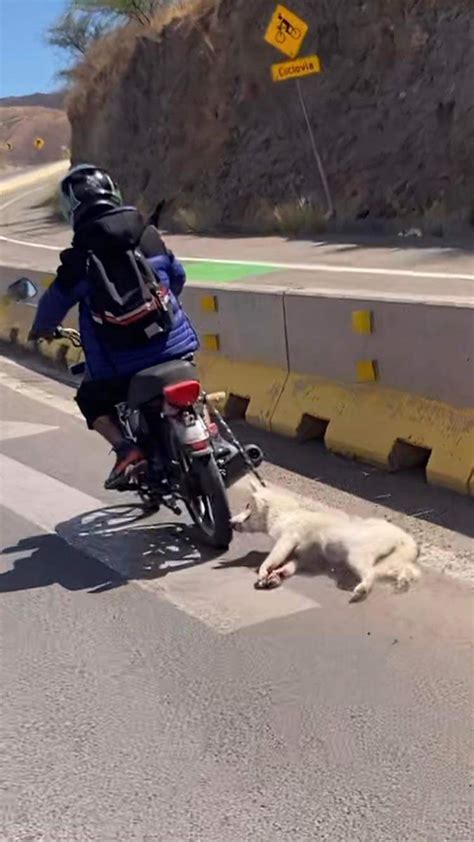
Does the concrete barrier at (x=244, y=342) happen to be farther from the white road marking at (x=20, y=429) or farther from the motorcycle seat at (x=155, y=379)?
the motorcycle seat at (x=155, y=379)

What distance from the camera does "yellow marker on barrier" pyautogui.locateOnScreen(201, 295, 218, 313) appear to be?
366 inches

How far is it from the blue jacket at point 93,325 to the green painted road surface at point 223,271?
1081 cm

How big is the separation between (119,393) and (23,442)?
2659mm

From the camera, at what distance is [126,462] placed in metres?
6.39

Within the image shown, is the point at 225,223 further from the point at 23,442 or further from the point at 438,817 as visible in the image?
the point at 438,817

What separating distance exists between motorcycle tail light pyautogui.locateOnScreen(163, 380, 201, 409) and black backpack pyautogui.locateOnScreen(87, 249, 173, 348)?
38cm

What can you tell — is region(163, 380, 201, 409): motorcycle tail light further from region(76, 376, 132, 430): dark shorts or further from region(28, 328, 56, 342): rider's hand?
region(28, 328, 56, 342): rider's hand

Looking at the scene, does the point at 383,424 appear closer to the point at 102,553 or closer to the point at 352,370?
the point at 352,370

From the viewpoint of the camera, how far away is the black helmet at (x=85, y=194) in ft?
20.7

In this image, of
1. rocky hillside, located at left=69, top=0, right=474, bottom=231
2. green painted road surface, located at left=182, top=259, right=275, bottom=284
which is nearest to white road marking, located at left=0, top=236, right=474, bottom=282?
green painted road surface, located at left=182, top=259, right=275, bottom=284

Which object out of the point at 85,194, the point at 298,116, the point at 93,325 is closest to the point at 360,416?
the point at 93,325

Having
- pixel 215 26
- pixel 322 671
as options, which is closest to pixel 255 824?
pixel 322 671

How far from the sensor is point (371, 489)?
702 centimetres

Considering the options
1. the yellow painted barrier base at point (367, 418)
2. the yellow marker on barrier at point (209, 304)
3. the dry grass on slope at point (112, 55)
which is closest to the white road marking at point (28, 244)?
the dry grass on slope at point (112, 55)
